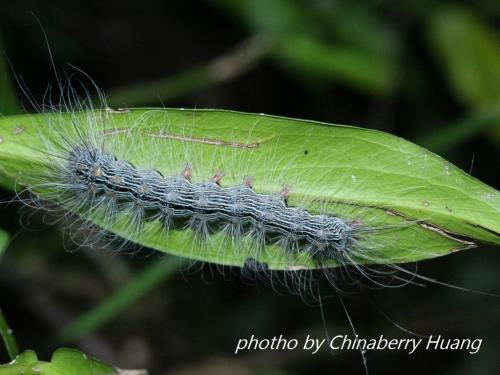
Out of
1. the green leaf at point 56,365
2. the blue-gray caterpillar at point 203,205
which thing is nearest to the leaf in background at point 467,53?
the blue-gray caterpillar at point 203,205

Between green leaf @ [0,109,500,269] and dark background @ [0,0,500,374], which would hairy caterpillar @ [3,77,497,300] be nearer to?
green leaf @ [0,109,500,269]

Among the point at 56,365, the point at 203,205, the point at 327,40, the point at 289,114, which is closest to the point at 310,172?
the point at 203,205

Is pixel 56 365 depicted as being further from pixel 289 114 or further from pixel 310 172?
pixel 289 114

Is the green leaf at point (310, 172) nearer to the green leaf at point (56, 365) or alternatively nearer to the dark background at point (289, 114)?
the green leaf at point (56, 365)

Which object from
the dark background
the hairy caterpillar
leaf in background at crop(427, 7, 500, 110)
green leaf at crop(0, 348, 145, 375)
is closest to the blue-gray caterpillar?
the hairy caterpillar

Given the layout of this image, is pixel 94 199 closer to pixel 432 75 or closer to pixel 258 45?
pixel 258 45

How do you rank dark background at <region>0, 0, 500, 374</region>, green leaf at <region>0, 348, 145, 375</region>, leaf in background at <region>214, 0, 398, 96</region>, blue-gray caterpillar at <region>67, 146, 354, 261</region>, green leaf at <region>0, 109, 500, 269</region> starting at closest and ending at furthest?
green leaf at <region>0, 348, 145, 375</region>
green leaf at <region>0, 109, 500, 269</region>
blue-gray caterpillar at <region>67, 146, 354, 261</region>
dark background at <region>0, 0, 500, 374</region>
leaf in background at <region>214, 0, 398, 96</region>

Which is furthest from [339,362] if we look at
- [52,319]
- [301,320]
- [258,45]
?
[258,45]
